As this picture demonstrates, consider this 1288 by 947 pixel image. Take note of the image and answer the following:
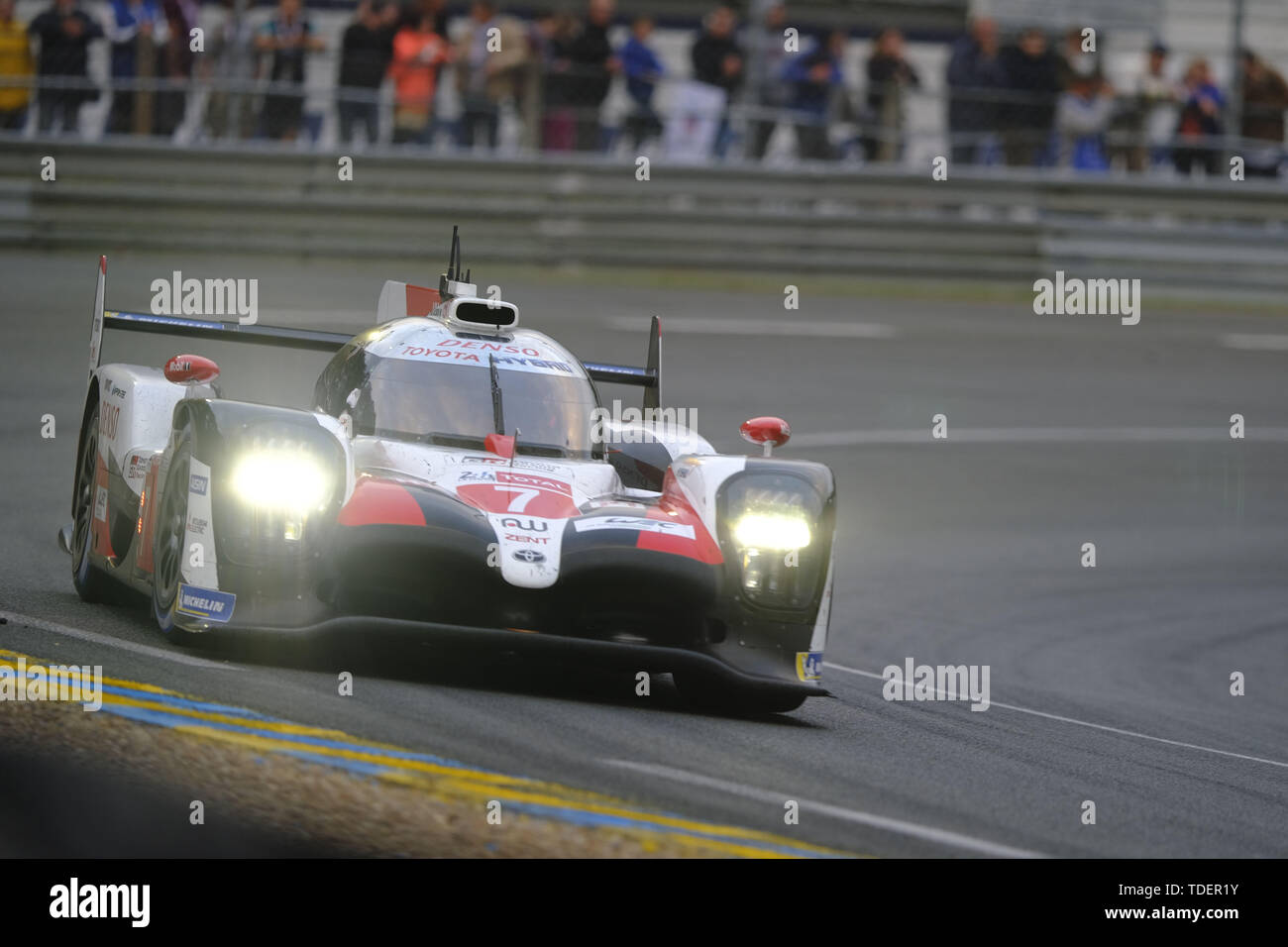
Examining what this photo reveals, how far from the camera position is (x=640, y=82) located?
19.8m

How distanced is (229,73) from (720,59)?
187 inches

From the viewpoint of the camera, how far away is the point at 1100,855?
5.04m

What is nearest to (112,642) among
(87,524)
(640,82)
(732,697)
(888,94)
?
(87,524)

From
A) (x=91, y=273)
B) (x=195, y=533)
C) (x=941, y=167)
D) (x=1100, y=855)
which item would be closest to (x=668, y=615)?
(x=195, y=533)

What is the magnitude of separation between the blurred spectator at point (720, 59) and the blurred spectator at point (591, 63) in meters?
0.86

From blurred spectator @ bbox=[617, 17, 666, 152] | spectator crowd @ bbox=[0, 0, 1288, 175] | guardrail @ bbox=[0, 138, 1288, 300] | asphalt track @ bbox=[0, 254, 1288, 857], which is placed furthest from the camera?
blurred spectator @ bbox=[617, 17, 666, 152]

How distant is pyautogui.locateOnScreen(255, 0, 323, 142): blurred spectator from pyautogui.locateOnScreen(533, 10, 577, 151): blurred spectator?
216cm

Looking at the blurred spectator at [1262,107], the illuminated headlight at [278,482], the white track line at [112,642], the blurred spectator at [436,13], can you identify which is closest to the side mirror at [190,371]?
the illuminated headlight at [278,482]

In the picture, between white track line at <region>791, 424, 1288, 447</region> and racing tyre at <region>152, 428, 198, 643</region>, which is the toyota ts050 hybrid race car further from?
white track line at <region>791, 424, 1288, 447</region>

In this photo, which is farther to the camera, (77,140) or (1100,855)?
(77,140)

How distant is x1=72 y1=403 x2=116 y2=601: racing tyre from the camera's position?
7863mm

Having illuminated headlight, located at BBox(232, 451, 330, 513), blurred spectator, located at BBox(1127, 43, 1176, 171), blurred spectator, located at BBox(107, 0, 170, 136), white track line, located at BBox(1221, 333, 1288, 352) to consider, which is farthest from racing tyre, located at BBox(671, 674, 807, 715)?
blurred spectator, located at BBox(1127, 43, 1176, 171)

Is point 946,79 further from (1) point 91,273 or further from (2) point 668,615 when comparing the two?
(2) point 668,615

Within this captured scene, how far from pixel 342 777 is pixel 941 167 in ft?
53.1
